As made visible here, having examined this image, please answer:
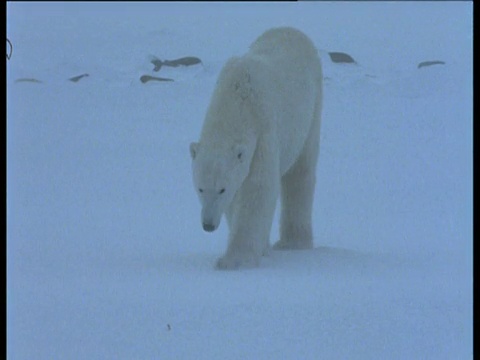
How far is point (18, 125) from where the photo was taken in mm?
15039

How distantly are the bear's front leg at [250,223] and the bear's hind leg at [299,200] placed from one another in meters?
0.91

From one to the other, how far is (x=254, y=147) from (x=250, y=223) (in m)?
0.50

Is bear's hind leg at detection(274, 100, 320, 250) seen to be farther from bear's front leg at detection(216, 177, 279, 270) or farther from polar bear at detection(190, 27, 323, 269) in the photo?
bear's front leg at detection(216, 177, 279, 270)

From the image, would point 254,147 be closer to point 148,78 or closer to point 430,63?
point 148,78

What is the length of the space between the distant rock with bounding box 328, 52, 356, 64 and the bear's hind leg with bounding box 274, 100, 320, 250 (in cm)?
1178

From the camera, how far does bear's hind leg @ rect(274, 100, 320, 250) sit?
785 cm

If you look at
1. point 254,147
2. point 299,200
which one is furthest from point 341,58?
point 254,147

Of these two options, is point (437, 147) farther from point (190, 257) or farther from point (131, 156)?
point (190, 257)

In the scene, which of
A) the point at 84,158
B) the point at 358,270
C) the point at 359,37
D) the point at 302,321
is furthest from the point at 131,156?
the point at 359,37

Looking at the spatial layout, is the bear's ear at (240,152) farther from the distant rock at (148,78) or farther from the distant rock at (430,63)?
the distant rock at (430,63)

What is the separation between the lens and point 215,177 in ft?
21.4

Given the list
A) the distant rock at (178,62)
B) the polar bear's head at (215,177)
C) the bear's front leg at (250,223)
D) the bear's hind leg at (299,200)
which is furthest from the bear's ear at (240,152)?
the distant rock at (178,62)

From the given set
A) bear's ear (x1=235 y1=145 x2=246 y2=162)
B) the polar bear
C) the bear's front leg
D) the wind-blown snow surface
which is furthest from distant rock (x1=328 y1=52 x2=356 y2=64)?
bear's ear (x1=235 y1=145 x2=246 y2=162)
